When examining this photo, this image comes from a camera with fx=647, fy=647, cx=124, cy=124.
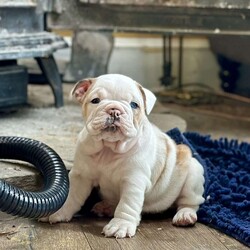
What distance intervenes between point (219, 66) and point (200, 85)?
134 mm

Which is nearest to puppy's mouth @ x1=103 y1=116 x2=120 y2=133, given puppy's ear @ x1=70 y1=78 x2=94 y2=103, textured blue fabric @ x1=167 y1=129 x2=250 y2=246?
puppy's ear @ x1=70 y1=78 x2=94 y2=103

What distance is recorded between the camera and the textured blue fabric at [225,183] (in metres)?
1.53

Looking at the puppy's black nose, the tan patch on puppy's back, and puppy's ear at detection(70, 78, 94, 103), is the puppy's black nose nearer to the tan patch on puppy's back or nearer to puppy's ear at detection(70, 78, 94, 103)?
puppy's ear at detection(70, 78, 94, 103)

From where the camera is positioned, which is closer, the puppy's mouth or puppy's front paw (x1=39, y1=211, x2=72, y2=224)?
the puppy's mouth

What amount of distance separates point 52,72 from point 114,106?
0.79 metres

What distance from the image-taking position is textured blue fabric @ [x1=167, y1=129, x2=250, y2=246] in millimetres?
1526

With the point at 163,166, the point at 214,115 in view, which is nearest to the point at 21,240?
the point at 163,166

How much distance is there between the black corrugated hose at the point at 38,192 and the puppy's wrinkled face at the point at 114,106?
0.49 ft

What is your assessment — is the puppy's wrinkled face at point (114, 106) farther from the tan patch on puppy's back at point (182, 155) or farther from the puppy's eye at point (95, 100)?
the tan patch on puppy's back at point (182, 155)

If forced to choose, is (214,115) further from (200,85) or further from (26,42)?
(26,42)

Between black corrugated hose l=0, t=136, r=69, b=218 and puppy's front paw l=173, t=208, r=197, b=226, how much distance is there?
0.28 metres

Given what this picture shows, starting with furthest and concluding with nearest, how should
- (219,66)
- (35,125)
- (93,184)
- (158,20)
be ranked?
(219,66), (158,20), (35,125), (93,184)

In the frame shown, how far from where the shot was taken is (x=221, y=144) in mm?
2014

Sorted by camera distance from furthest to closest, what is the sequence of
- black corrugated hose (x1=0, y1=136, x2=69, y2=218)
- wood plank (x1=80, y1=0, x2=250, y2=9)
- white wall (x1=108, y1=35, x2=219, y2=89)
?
1. white wall (x1=108, y1=35, x2=219, y2=89)
2. wood plank (x1=80, y1=0, x2=250, y2=9)
3. black corrugated hose (x1=0, y1=136, x2=69, y2=218)
